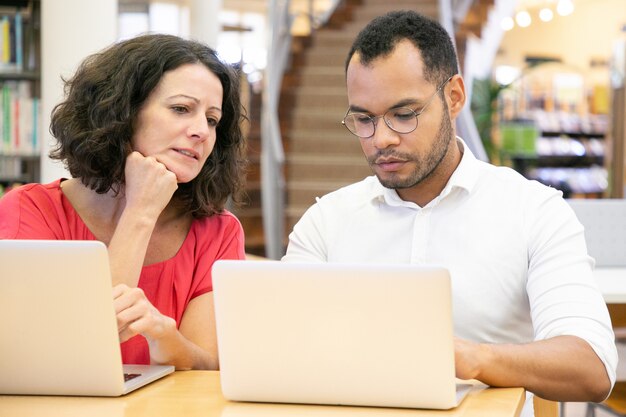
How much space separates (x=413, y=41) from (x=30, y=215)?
32.7 inches

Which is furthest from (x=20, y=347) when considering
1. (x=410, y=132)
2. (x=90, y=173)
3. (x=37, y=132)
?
(x=37, y=132)

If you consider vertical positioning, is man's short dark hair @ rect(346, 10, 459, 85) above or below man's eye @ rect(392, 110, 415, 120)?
above

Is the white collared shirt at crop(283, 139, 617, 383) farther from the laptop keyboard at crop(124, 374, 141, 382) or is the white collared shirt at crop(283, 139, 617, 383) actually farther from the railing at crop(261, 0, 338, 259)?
the railing at crop(261, 0, 338, 259)

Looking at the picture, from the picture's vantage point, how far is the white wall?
13.7 feet

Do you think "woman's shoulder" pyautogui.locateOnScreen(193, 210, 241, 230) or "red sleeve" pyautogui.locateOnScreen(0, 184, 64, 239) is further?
"woman's shoulder" pyautogui.locateOnScreen(193, 210, 241, 230)

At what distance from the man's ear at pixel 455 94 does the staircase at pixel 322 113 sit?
530 cm

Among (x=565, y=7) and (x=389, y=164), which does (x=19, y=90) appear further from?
(x=565, y=7)

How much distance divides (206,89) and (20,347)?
0.69 metres

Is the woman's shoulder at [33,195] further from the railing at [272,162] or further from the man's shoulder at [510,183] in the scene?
the railing at [272,162]

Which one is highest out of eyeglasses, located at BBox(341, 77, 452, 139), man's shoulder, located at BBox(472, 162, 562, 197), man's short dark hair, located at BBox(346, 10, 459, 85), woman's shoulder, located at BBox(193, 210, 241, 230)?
man's short dark hair, located at BBox(346, 10, 459, 85)

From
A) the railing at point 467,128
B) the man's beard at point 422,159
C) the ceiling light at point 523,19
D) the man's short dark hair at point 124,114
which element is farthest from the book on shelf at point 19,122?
the ceiling light at point 523,19

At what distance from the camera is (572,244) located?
5.46ft

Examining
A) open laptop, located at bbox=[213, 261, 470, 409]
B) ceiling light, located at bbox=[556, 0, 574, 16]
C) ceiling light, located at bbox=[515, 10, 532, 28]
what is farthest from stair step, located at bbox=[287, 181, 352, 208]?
ceiling light, located at bbox=[515, 10, 532, 28]

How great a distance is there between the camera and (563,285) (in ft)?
5.23
